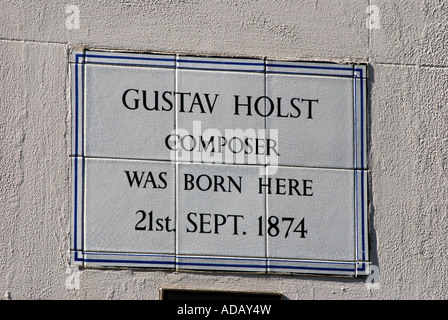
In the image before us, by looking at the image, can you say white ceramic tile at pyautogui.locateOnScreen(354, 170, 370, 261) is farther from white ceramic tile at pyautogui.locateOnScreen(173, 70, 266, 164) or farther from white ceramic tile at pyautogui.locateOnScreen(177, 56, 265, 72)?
white ceramic tile at pyautogui.locateOnScreen(177, 56, 265, 72)

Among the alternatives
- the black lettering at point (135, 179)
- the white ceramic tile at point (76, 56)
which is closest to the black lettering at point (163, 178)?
the black lettering at point (135, 179)

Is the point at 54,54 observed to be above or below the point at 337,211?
above

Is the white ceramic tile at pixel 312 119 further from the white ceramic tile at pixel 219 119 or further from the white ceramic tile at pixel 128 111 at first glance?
the white ceramic tile at pixel 128 111

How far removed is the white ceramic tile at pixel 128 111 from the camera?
5312 mm

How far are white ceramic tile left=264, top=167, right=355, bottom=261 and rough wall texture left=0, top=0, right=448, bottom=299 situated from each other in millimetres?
156

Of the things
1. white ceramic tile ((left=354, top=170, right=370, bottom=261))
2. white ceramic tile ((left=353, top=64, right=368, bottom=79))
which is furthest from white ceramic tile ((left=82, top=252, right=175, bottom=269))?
white ceramic tile ((left=353, top=64, right=368, bottom=79))

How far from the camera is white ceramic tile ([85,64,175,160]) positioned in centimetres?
531

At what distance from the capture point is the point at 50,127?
5.29 m

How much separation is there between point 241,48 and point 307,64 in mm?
409

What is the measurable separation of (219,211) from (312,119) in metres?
0.79

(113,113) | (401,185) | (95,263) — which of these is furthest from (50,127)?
(401,185)

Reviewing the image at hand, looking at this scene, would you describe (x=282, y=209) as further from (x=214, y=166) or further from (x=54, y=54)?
(x=54, y=54)
